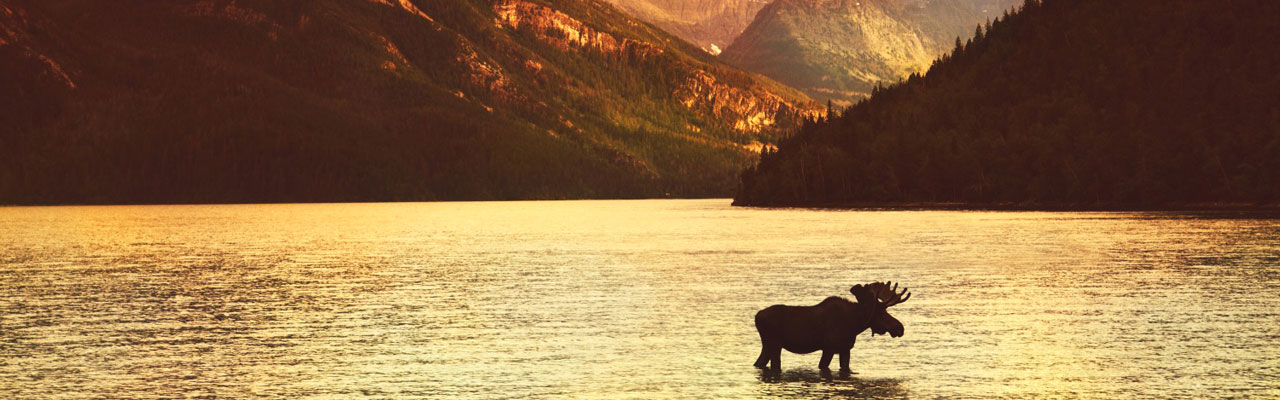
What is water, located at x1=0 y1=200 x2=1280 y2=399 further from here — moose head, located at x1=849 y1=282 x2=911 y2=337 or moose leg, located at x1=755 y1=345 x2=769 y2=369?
moose head, located at x1=849 y1=282 x2=911 y2=337

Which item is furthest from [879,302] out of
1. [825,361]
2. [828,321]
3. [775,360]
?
[775,360]

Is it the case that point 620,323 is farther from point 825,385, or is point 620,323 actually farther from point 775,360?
point 825,385

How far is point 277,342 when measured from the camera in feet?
124

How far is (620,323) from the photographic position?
4303 cm

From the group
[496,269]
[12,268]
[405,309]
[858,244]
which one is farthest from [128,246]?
[405,309]

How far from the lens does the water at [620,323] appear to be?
96.6 feet

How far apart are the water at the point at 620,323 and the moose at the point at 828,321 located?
922 mm

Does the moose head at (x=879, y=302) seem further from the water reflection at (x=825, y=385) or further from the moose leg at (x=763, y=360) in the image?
the moose leg at (x=763, y=360)

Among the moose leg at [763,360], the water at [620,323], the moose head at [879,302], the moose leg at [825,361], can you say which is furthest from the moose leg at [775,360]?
the moose head at [879,302]

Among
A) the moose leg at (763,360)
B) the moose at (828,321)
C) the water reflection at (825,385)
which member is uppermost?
the moose at (828,321)

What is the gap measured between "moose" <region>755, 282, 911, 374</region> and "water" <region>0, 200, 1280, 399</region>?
0.92 meters

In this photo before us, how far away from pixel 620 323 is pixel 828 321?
14.6 metres

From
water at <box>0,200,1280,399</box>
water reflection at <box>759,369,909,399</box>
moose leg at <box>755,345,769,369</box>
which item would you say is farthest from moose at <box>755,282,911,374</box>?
water at <box>0,200,1280,399</box>

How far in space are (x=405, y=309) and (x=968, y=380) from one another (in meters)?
25.2
